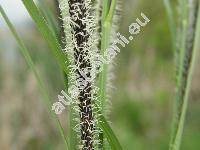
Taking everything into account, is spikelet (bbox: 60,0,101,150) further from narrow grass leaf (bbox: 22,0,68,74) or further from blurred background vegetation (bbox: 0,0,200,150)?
blurred background vegetation (bbox: 0,0,200,150)

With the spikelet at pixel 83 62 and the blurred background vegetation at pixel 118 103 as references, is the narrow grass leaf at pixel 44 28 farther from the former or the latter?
the blurred background vegetation at pixel 118 103

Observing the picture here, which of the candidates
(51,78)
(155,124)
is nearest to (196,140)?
(155,124)

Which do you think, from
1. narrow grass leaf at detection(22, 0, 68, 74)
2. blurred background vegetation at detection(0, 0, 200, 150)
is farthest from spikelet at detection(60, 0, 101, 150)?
blurred background vegetation at detection(0, 0, 200, 150)

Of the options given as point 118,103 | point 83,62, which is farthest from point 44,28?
point 118,103

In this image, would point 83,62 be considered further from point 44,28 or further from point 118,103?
point 118,103

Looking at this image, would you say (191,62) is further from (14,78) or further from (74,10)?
(14,78)

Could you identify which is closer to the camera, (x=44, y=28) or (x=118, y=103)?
(x=44, y=28)

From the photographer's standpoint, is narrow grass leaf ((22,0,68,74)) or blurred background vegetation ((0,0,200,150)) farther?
blurred background vegetation ((0,0,200,150))

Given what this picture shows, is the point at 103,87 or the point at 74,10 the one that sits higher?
the point at 74,10
